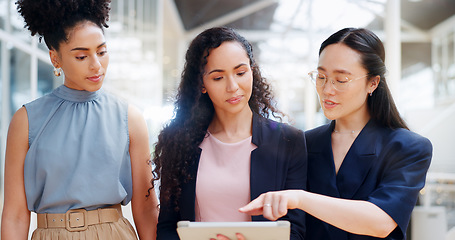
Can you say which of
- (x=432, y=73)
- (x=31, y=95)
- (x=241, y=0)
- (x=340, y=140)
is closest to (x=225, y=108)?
(x=340, y=140)

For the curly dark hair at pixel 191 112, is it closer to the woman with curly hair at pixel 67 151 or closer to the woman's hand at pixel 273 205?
the woman with curly hair at pixel 67 151

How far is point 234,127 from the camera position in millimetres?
1983

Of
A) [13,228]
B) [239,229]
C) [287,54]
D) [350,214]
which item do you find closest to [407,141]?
[350,214]

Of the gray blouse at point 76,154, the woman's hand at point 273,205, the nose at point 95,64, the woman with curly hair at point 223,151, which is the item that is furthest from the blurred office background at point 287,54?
the woman's hand at point 273,205

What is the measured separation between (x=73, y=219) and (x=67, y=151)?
0.25 m

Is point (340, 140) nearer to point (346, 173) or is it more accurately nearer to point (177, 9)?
point (346, 173)

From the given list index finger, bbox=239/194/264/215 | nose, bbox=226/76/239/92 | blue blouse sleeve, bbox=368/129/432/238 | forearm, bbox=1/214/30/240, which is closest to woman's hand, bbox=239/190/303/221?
index finger, bbox=239/194/264/215

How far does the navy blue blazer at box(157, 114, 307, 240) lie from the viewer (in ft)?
6.00

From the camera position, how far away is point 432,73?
56.0ft

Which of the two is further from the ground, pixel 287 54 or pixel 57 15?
pixel 287 54

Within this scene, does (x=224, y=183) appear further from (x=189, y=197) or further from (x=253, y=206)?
(x=253, y=206)

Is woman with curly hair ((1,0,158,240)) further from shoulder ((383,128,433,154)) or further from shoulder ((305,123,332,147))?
shoulder ((383,128,433,154))

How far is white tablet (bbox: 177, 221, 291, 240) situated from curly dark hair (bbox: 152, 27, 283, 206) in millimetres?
500

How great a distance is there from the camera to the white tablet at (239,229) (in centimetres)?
134
